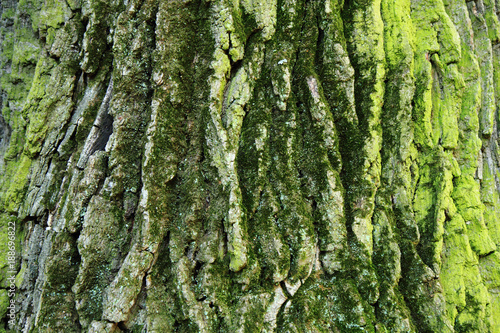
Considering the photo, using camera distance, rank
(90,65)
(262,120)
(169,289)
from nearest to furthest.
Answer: (169,289)
(262,120)
(90,65)

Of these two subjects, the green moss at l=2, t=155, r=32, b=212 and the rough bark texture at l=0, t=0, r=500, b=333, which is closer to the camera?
the rough bark texture at l=0, t=0, r=500, b=333

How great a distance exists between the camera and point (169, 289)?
360 centimetres

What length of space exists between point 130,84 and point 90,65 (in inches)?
33.9

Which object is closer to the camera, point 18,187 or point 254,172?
point 254,172

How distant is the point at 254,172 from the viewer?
13.0 ft

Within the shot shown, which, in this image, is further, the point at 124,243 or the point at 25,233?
the point at 25,233

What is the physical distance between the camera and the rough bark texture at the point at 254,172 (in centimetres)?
365

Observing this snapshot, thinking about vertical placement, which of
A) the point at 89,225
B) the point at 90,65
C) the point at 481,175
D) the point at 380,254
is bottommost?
the point at 380,254

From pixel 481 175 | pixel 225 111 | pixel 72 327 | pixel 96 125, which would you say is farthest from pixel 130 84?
pixel 481 175

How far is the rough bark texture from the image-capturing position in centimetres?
365

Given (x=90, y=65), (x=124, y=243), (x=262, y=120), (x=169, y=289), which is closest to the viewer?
(x=169, y=289)

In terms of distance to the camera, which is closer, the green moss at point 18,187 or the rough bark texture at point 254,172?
the rough bark texture at point 254,172

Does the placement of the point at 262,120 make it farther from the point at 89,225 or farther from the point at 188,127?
the point at 89,225

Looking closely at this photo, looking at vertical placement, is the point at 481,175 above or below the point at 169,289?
above
